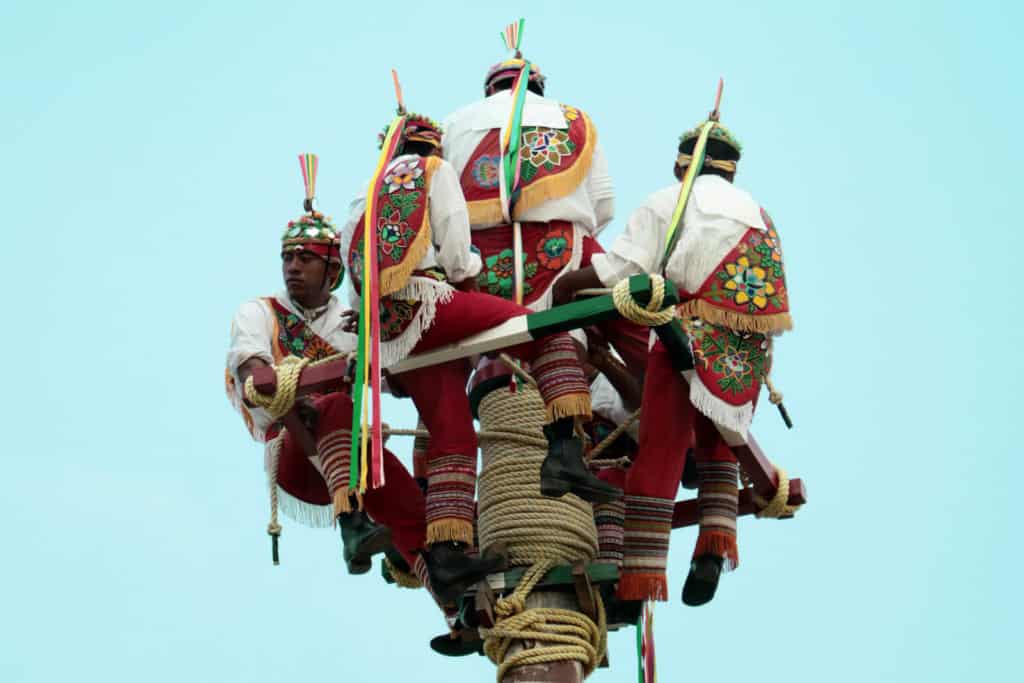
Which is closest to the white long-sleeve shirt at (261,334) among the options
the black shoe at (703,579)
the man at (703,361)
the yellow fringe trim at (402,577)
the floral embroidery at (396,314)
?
the floral embroidery at (396,314)

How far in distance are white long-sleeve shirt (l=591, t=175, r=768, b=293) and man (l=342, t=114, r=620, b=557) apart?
1.91ft

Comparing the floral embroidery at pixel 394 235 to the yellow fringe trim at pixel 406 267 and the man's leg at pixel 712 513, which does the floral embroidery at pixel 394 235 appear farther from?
the man's leg at pixel 712 513

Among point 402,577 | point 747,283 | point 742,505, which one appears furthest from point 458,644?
point 747,283

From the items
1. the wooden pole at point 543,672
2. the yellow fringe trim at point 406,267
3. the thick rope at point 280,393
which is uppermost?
the yellow fringe trim at point 406,267

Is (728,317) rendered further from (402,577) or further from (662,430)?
(402,577)

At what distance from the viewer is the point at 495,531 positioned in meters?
10.8

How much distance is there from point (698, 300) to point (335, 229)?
1.80m

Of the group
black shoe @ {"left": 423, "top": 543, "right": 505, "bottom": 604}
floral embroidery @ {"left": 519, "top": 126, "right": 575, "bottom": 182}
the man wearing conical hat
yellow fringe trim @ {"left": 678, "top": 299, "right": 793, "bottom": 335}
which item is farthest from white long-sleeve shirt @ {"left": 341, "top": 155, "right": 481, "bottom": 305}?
black shoe @ {"left": 423, "top": 543, "right": 505, "bottom": 604}

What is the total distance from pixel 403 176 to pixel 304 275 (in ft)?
3.21

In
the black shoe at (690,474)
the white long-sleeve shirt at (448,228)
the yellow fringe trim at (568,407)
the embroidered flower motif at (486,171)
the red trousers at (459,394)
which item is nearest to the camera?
the yellow fringe trim at (568,407)

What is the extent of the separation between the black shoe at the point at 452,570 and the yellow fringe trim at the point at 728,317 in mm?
1401

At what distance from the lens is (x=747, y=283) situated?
425 inches

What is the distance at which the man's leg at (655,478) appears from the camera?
1063cm

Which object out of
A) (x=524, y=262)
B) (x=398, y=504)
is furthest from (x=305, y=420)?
(x=524, y=262)
